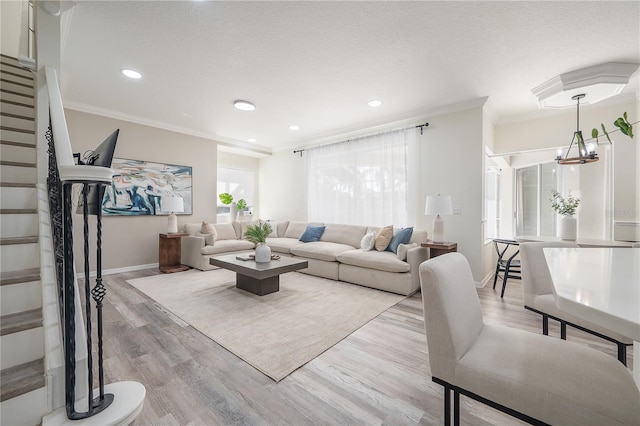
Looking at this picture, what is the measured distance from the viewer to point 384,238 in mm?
4125

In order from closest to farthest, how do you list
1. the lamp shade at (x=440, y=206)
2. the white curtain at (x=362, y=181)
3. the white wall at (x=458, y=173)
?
1. the lamp shade at (x=440, y=206)
2. the white wall at (x=458, y=173)
3. the white curtain at (x=362, y=181)

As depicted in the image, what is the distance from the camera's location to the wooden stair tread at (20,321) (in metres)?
1.22

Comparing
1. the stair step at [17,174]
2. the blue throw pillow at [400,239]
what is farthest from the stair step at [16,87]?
the blue throw pillow at [400,239]

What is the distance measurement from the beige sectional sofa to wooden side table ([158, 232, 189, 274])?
17 cm

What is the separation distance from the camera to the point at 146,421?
1.38 metres

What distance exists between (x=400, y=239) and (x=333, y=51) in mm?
2677

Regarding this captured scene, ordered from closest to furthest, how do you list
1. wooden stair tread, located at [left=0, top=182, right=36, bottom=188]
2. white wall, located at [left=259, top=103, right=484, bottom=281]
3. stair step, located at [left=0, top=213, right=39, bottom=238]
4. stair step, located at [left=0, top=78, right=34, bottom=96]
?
stair step, located at [left=0, top=213, right=39, bottom=238]
wooden stair tread, located at [left=0, top=182, right=36, bottom=188]
stair step, located at [left=0, top=78, right=34, bottom=96]
white wall, located at [left=259, top=103, right=484, bottom=281]

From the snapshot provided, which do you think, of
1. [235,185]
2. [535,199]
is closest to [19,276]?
[235,185]

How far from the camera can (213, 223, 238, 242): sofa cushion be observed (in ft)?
17.5

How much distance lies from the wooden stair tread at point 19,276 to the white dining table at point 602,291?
7.65 feet

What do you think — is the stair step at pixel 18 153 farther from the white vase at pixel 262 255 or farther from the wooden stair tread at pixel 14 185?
the white vase at pixel 262 255

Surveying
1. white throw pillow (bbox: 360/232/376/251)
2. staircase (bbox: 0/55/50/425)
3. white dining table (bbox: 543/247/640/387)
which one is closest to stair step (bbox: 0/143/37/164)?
staircase (bbox: 0/55/50/425)

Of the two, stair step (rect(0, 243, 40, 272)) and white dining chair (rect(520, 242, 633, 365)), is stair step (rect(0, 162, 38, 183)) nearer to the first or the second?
stair step (rect(0, 243, 40, 272))

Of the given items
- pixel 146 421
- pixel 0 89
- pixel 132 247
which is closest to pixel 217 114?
pixel 0 89
